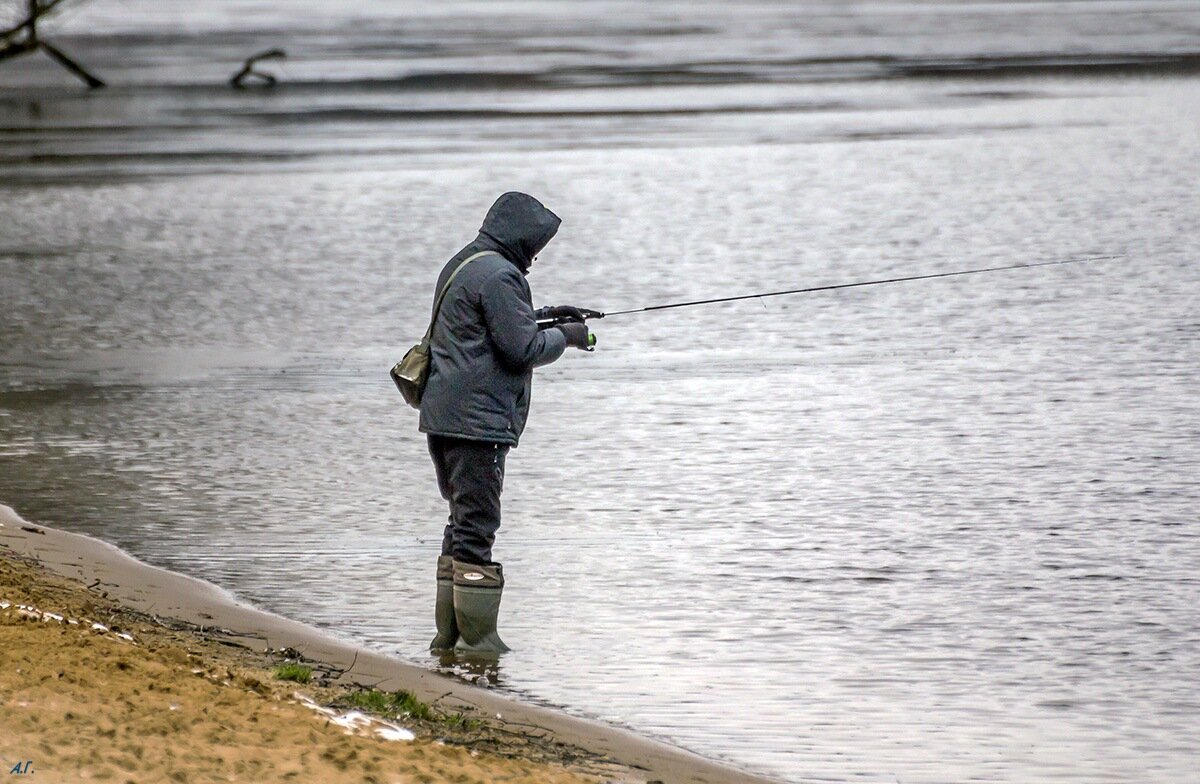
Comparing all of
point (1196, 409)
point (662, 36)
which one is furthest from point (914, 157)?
point (662, 36)

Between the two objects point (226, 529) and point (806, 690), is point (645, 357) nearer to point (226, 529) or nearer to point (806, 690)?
point (226, 529)

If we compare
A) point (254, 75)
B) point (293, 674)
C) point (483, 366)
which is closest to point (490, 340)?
point (483, 366)

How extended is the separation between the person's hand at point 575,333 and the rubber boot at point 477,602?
797mm

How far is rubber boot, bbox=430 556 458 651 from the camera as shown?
6910mm

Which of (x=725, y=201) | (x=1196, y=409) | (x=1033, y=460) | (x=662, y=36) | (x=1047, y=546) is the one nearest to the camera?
(x=1047, y=546)

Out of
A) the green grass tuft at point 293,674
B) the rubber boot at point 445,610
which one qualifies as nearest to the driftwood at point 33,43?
the rubber boot at point 445,610

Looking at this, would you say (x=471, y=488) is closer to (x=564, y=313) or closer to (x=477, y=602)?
(x=477, y=602)

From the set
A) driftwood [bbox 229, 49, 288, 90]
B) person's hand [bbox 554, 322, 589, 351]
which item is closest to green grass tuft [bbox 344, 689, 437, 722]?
person's hand [bbox 554, 322, 589, 351]

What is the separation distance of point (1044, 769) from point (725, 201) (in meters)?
15.0

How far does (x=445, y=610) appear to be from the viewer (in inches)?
273

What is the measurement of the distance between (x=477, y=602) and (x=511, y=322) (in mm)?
975

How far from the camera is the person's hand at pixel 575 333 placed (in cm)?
686

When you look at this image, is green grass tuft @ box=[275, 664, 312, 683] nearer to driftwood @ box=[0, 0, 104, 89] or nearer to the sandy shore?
the sandy shore

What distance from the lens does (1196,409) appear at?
10273 mm
